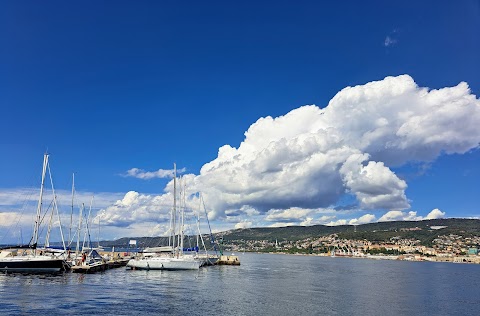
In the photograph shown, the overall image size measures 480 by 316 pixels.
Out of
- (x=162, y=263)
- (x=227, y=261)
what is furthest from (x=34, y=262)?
(x=227, y=261)

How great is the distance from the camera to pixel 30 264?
79.2m

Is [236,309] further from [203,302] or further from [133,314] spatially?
[133,314]

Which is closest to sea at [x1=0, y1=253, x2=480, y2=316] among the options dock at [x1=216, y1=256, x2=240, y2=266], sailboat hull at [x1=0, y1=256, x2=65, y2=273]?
sailboat hull at [x1=0, y1=256, x2=65, y2=273]

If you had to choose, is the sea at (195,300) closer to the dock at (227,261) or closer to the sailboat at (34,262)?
the sailboat at (34,262)

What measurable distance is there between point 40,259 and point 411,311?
65.7 metres

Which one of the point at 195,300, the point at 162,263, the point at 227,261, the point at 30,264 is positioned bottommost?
the point at 227,261

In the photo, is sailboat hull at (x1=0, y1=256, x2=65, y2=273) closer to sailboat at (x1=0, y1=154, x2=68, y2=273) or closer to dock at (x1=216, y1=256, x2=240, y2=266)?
sailboat at (x1=0, y1=154, x2=68, y2=273)

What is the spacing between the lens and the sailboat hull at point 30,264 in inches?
3125

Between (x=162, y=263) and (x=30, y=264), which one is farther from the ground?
(x=30, y=264)

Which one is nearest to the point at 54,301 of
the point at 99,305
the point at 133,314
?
the point at 99,305

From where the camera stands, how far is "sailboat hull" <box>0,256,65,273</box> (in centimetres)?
7938

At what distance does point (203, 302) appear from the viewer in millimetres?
53438

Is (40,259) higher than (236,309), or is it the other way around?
(40,259)

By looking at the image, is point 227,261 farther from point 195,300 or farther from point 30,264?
point 195,300
